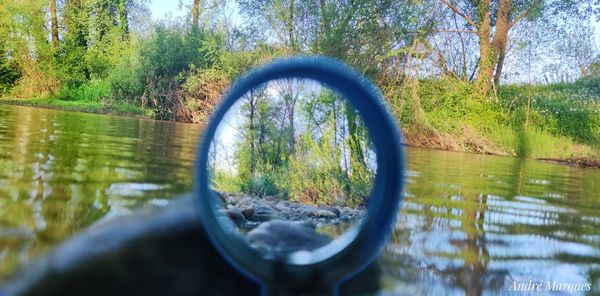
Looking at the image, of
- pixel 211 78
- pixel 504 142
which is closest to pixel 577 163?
pixel 504 142

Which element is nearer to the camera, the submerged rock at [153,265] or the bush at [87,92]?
the submerged rock at [153,265]

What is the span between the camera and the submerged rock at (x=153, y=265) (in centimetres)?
146

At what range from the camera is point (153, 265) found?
4.94ft

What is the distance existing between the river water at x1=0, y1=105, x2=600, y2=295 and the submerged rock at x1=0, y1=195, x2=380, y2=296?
136 mm

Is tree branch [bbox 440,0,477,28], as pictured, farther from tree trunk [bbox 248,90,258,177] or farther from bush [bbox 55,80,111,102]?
tree trunk [bbox 248,90,258,177]

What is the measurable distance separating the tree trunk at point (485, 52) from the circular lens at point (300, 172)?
12.7 metres

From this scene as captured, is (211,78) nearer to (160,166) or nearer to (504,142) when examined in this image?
(504,142)

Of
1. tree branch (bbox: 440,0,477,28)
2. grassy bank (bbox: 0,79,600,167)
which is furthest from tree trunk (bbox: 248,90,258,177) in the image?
tree branch (bbox: 440,0,477,28)

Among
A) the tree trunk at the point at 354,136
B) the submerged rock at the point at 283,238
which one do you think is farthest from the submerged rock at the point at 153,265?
the tree trunk at the point at 354,136

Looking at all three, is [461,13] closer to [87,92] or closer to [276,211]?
[87,92]

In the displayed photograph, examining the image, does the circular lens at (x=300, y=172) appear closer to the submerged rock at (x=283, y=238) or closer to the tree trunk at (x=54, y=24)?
the submerged rock at (x=283, y=238)

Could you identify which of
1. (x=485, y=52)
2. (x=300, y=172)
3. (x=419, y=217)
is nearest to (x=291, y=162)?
(x=300, y=172)

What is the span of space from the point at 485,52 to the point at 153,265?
1401cm

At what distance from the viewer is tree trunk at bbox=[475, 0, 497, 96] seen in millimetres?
13914
